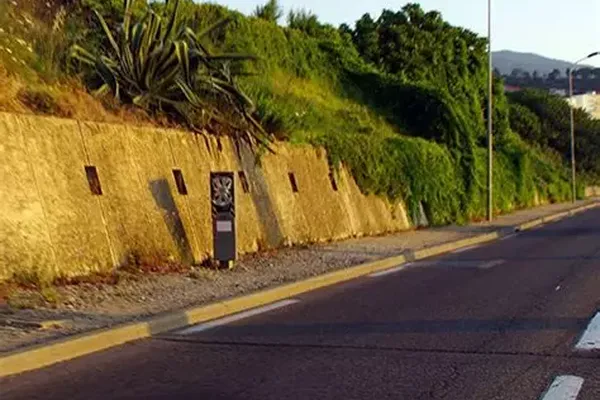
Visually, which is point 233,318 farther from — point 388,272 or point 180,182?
point 388,272

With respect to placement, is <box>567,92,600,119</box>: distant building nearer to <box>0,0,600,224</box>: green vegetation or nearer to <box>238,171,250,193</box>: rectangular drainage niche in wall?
<box>0,0,600,224</box>: green vegetation

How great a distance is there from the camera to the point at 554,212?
46.0 metres

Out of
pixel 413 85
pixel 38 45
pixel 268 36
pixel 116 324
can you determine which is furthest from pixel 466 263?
pixel 413 85

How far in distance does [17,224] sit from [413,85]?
91.4 ft

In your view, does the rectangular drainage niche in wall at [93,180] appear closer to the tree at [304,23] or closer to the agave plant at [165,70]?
the agave plant at [165,70]

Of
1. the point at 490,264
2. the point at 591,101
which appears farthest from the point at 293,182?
the point at 591,101

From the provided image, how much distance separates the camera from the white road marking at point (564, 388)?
25.5 feet

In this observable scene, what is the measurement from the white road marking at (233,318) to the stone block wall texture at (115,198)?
2603 mm

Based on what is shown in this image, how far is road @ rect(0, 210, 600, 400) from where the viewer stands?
809cm

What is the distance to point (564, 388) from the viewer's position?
8070mm

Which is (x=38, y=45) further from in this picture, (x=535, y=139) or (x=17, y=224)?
(x=535, y=139)

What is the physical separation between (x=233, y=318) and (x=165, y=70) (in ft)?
23.9

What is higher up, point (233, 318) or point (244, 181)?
point (244, 181)

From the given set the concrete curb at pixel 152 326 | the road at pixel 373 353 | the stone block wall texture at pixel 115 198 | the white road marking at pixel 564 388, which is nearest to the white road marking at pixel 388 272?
the concrete curb at pixel 152 326
